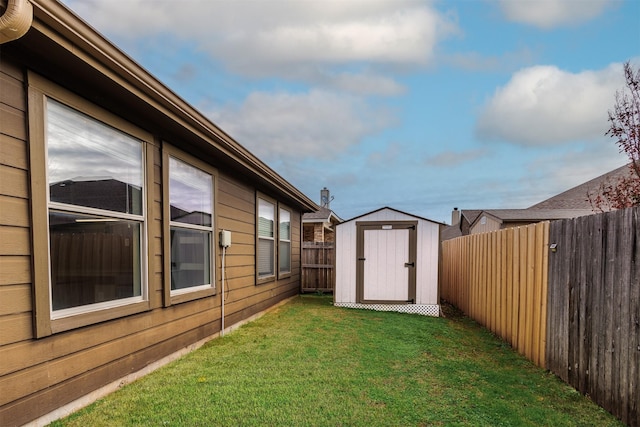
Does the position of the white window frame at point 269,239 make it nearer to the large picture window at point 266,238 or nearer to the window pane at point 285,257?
the large picture window at point 266,238

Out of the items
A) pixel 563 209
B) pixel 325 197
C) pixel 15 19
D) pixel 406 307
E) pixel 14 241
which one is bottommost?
pixel 406 307

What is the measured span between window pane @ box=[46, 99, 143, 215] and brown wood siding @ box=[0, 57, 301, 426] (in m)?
0.19

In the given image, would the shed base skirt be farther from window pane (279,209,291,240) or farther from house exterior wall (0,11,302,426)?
house exterior wall (0,11,302,426)

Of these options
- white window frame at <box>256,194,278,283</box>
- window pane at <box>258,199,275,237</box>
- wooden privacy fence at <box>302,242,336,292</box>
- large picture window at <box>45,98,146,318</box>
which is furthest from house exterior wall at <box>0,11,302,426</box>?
wooden privacy fence at <box>302,242,336,292</box>

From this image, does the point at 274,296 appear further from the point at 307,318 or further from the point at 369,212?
the point at 369,212

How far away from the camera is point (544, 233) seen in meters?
3.54

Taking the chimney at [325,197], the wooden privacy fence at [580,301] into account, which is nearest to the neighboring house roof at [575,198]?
the chimney at [325,197]

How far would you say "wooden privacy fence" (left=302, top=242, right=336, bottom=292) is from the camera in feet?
31.9

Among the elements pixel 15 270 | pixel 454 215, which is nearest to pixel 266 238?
pixel 15 270

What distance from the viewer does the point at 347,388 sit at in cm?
281

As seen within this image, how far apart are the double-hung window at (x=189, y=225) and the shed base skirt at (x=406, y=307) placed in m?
3.55

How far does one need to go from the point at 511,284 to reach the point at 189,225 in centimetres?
426

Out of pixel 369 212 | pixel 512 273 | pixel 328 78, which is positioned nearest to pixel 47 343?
pixel 512 273

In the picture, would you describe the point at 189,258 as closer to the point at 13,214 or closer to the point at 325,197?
the point at 13,214
